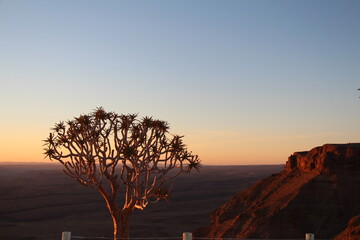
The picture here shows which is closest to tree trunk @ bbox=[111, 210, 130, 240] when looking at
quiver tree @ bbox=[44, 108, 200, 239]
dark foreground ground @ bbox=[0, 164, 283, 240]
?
quiver tree @ bbox=[44, 108, 200, 239]

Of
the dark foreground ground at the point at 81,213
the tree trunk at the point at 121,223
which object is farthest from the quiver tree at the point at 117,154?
the dark foreground ground at the point at 81,213

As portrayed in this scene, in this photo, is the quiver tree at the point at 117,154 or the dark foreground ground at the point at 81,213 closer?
the quiver tree at the point at 117,154

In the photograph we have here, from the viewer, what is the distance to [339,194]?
106ft

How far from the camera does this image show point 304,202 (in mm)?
32594

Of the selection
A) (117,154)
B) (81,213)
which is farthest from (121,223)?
(81,213)

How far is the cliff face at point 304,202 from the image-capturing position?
101 feet

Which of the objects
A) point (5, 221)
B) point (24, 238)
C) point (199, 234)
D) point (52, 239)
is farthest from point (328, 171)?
point (5, 221)

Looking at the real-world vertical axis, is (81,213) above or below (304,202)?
below

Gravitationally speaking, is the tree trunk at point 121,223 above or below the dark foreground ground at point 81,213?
above

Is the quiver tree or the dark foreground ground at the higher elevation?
the quiver tree

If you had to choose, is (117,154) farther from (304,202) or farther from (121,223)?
(304,202)

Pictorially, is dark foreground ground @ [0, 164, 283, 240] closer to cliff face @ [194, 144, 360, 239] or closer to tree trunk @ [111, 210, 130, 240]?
cliff face @ [194, 144, 360, 239]

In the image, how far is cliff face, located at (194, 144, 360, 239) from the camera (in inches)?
1215

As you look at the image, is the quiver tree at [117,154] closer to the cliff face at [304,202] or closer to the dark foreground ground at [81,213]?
the cliff face at [304,202]
